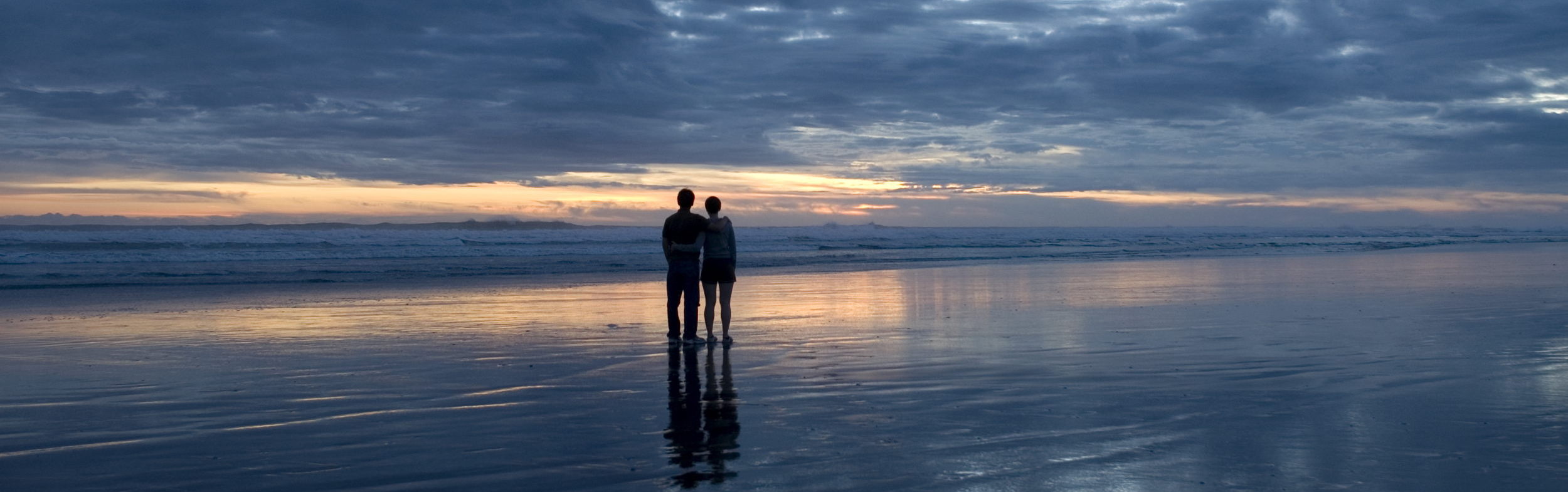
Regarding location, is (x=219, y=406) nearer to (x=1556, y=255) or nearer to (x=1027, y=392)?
(x=1027, y=392)

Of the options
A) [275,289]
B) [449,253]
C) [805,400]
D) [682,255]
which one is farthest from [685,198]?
[449,253]

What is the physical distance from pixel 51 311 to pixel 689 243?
902cm

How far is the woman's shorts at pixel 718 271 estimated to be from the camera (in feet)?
31.3

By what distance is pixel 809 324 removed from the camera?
35.3ft

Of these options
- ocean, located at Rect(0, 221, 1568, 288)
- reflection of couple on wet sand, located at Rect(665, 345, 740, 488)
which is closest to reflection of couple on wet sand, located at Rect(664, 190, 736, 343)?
reflection of couple on wet sand, located at Rect(665, 345, 740, 488)

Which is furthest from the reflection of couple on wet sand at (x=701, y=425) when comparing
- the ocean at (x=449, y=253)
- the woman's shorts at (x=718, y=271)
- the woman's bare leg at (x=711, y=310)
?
the ocean at (x=449, y=253)

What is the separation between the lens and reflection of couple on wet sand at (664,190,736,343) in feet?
30.8

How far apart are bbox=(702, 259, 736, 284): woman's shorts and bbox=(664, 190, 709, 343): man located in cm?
12

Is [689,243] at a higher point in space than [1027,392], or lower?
higher

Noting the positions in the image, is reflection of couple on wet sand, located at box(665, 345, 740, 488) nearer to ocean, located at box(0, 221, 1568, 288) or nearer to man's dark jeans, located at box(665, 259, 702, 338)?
man's dark jeans, located at box(665, 259, 702, 338)

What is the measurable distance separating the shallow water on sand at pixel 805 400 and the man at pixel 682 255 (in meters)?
0.48

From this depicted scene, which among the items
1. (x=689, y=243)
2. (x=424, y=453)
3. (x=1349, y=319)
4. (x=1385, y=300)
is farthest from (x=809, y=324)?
(x=1385, y=300)

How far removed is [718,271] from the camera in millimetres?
9562

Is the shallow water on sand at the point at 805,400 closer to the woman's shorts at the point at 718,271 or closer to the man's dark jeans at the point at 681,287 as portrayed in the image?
the man's dark jeans at the point at 681,287
